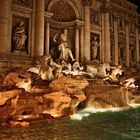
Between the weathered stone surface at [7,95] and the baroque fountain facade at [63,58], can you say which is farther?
the baroque fountain facade at [63,58]

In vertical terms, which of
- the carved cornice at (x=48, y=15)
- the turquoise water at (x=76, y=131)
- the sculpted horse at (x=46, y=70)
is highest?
the carved cornice at (x=48, y=15)

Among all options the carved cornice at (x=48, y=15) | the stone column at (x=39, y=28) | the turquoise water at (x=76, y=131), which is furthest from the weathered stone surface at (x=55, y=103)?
the carved cornice at (x=48, y=15)

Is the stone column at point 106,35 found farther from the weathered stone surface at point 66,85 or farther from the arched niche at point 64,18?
the weathered stone surface at point 66,85

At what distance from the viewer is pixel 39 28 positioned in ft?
62.2

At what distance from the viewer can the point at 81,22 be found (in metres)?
22.5

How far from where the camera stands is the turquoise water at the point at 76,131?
26.2 feet

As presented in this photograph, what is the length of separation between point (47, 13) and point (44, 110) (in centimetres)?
1095

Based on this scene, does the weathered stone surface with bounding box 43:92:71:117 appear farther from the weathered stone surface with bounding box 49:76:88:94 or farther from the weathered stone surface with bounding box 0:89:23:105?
the weathered stone surface with bounding box 0:89:23:105

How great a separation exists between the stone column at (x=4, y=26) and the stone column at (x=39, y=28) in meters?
A: 2.31

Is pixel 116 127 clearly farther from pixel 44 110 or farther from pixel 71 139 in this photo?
pixel 44 110

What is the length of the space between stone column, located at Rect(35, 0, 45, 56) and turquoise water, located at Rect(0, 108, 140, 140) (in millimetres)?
9125

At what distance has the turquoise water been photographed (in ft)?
26.2

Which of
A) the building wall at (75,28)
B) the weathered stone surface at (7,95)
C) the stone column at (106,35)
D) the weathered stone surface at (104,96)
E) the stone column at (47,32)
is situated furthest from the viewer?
the stone column at (106,35)

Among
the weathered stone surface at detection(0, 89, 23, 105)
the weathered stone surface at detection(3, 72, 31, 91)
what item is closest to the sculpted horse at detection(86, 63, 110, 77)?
the weathered stone surface at detection(3, 72, 31, 91)
